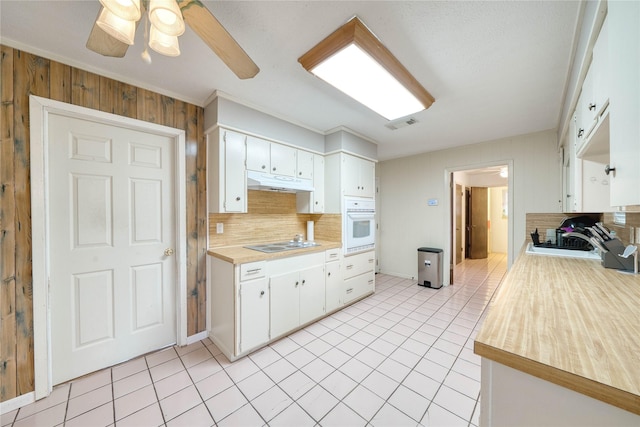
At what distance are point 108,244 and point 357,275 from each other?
107 inches

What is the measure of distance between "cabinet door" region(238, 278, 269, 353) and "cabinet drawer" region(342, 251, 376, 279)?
47.4 inches

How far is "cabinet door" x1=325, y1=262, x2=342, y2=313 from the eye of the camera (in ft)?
9.22

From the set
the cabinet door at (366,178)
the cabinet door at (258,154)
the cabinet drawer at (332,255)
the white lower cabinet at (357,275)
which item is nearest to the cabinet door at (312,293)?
the cabinet drawer at (332,255)

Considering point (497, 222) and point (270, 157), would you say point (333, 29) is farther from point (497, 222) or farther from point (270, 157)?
point (497, 222)

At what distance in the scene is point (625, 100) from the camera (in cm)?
75

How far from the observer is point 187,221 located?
2270 millimetres

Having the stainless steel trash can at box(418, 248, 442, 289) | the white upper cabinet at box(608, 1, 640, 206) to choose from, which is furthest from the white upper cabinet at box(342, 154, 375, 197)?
the white upper cabinet at box(608, 1, 640, 206)

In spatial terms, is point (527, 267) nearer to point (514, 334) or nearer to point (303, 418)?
point (514, 334)

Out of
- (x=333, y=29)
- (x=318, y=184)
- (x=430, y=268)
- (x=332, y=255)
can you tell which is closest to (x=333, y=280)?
(x=332, y=255)

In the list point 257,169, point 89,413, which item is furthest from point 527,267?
point 89,413

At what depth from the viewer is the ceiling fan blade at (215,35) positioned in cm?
98

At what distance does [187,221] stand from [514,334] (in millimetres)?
2470

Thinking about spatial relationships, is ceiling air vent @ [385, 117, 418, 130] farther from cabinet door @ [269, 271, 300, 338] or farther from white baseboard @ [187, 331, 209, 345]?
white baseboard @ [187, 331, 209, 345]

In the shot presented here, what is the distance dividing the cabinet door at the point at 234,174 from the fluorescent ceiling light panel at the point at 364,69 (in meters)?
1.04
